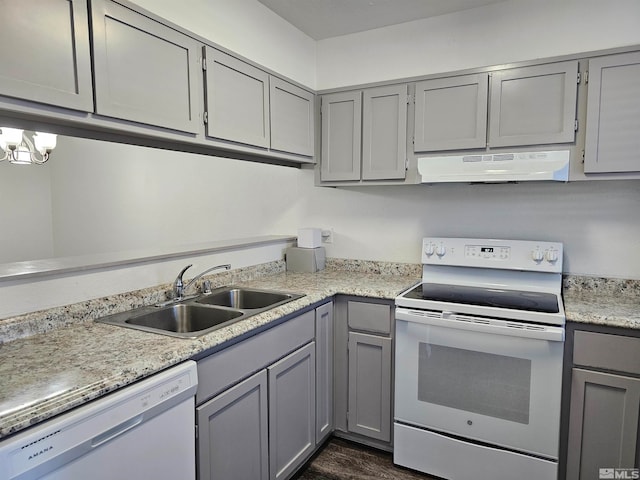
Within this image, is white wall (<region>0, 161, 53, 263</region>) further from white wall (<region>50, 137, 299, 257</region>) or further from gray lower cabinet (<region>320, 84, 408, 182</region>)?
gray lower cabinet (<region>320, 84, 408, 182</region>)

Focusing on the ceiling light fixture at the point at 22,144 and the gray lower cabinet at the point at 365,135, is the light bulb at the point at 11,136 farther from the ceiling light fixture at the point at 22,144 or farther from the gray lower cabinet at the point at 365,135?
the gray lower cabinet at the point at 365,135

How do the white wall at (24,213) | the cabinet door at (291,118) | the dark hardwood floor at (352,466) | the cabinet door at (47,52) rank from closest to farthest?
the cabinet door at (47,52), the dark hardwood floor at (352,466), the cabinet door at (291,118), the white wall at (24,213)

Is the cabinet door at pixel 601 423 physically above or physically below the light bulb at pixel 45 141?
below

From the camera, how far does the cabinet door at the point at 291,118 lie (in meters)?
2.33

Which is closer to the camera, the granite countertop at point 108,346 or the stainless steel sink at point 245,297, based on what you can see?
the granite countertop at point 108,346

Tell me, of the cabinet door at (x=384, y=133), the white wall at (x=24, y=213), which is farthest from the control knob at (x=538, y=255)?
the white wall at (x=24, y=213)

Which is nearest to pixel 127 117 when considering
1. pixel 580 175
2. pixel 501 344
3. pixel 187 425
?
pixel 187 425

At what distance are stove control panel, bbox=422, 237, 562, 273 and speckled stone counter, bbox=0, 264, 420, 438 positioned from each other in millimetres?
1015

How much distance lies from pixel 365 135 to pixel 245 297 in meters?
1.24

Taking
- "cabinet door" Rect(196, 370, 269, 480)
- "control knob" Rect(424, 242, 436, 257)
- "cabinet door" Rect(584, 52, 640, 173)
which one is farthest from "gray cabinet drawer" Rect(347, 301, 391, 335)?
"cabinet door" Rect(584, 52, 640, 173)

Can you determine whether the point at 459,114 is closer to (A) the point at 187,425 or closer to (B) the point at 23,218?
(A) the point at 187,425

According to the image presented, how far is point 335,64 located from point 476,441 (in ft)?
8.30

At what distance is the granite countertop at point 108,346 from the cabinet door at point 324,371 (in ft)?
0.41

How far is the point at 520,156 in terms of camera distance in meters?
2.04
